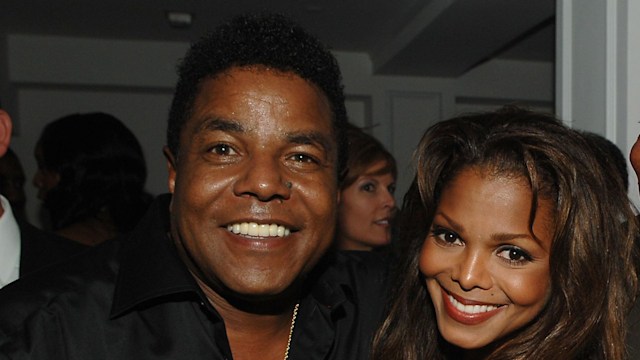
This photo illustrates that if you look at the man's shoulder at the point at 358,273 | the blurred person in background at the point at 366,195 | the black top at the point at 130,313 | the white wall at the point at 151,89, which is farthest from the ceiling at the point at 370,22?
the black top at the point at 130,313

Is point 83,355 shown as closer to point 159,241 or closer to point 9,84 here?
point 159,241

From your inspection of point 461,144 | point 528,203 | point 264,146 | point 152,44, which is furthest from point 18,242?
point 152,44

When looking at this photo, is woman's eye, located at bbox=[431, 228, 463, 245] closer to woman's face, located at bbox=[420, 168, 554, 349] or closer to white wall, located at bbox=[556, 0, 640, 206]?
woman's face, located at bbox=[420, 168, 554, 349]

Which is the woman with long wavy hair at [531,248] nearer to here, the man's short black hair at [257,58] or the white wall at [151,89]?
the man's short black hair at [257,58]

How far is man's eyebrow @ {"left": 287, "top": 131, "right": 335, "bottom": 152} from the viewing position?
147 cm

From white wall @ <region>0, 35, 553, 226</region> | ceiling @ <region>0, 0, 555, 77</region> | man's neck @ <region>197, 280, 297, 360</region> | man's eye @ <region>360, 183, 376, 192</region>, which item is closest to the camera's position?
man's neck @ <region>197, 280, 297, 360</region>

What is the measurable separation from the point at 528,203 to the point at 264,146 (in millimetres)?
594

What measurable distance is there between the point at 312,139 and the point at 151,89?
584 cm

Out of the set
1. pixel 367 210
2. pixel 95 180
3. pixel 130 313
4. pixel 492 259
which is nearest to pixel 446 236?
pixel 492 259

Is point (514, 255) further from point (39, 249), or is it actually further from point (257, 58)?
point (39, 249)

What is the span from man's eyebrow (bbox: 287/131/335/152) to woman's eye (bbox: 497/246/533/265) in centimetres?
Result: 45

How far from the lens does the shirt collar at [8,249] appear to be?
81.7 inches

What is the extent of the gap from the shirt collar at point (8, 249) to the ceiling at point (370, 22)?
3.47 m

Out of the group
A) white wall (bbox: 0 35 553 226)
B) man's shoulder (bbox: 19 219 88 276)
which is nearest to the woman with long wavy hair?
man's shoulder (bbox: 19 219 88 276)
